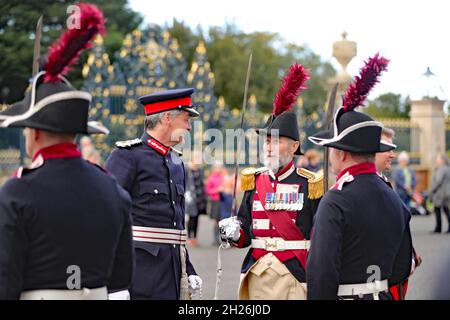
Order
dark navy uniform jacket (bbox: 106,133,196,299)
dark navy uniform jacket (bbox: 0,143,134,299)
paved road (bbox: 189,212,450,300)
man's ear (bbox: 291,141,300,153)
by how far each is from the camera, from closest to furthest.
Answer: dark navy uniform jacket (bbox: 0,143,134,299)
dark navy uniform jacket (bbox: 106,133,196,299)
man's ear (bbox: 291,141,300,153)
paved road (bbox: 189,212,450,300)

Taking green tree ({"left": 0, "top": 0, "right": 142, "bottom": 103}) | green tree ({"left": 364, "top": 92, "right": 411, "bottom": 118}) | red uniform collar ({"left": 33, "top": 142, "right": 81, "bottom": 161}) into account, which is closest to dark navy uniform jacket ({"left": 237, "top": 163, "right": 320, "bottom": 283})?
red uniform collar ({"left": 33, "top": 142, "right": 81, "bottom": 161})

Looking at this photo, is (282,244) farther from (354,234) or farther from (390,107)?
(390,107)

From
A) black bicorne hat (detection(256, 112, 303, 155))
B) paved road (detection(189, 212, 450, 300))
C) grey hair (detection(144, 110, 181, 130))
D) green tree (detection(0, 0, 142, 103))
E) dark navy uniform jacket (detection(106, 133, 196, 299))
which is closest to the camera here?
dark navy uniform jacket (detection(106, 133, 196, 299))

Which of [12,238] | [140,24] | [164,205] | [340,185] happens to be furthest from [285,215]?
[140,24]

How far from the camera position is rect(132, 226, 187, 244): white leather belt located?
5582mm

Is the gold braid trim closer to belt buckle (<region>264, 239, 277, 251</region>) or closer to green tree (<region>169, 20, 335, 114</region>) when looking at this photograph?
belt buckle (<region>264, 239, 277, 251</region>)

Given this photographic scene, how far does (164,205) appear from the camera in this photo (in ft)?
18.6

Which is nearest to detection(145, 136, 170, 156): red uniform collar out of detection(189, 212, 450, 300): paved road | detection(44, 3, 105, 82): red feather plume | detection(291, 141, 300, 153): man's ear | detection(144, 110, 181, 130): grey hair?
detection(144, 110, 181, 130): grey hair

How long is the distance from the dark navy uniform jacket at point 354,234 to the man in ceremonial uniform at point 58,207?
3.22 feet

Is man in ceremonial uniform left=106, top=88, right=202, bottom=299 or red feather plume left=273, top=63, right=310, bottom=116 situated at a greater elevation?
red feather plume left=273, top=63, right=310, bottom=116

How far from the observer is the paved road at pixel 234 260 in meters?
10.1

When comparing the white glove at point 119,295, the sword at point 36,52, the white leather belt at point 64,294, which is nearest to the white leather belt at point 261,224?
the white glove at point 119,295

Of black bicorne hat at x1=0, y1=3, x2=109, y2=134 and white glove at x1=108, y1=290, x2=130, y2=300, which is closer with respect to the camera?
black bicorne hat at x1=0, y1=3, x2=109, y2=134

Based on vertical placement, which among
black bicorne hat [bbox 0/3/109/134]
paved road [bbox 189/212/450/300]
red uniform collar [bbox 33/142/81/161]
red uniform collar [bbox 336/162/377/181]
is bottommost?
paved road [bbox 189/212/450/300]
